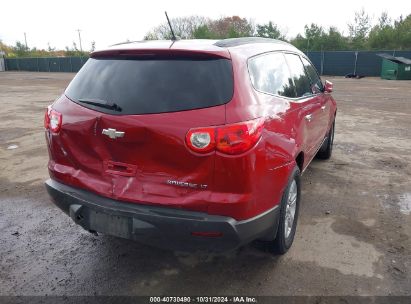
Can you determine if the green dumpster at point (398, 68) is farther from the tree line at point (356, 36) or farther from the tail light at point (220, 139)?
the tail light at point (220, 139)

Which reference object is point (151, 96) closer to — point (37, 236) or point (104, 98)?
point (104, 98)

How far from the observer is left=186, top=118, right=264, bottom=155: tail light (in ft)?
7.52

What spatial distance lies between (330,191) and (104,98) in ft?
10.4

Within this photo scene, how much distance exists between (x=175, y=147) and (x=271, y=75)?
4.09 ft

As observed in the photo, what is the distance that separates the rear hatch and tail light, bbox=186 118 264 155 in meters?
0.04

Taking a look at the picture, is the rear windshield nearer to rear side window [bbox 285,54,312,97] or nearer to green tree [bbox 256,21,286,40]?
rear side window [bbox 285,54,312,97]

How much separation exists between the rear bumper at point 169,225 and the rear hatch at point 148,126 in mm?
67

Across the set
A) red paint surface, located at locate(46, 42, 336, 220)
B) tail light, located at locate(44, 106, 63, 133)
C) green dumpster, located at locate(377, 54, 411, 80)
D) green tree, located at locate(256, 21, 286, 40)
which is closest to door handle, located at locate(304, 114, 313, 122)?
red paint surface, located at locate(46, 42, 336, 220)

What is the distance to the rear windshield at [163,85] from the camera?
2.43 metres

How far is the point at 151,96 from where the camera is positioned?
2.50 m

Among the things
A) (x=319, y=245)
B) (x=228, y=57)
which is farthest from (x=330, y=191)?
(x=228, y=57)

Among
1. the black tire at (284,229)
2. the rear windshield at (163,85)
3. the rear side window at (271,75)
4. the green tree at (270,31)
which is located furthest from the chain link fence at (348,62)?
the rear windshield at (163,85)

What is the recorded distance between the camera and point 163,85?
251 cm

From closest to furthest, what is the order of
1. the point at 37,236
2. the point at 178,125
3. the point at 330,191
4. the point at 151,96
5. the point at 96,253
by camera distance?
the point at 178,125, the point at 151,96, the point at 96,253, the point at 37,236, the point at 330,191
